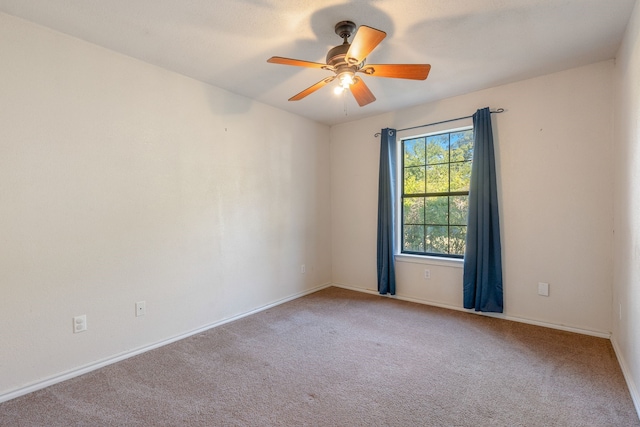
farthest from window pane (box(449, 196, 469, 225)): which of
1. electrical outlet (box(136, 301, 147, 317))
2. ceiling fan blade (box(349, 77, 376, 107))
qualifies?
electrical outlet (box(136, 301, 147, 317))

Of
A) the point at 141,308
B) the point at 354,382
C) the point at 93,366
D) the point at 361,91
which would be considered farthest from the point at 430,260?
Result: the point at 93,366

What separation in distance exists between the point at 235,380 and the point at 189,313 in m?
1.07

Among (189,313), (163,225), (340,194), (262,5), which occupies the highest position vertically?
(262,5)

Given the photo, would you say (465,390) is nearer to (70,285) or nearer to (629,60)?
(629,60)

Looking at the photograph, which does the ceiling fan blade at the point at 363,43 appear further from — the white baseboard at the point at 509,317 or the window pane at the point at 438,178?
the white baseboard at the point at 509,317

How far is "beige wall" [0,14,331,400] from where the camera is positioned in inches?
81.2

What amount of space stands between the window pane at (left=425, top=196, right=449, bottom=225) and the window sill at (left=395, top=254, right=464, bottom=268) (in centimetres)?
44

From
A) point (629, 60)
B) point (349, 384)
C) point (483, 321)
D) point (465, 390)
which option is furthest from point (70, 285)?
point (629, 60)

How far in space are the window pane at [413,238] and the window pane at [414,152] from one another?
2.74 ft

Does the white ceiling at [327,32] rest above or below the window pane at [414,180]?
above

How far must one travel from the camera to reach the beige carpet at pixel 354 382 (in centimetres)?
180

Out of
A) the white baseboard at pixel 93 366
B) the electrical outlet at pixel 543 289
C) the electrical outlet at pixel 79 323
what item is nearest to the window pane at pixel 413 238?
the electrical outlet at pixel 543 289

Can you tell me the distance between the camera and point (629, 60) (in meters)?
2.16

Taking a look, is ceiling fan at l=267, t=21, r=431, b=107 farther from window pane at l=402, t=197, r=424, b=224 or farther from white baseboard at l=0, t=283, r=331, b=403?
white baseboard at l=0, t=283, r=331, b=403
